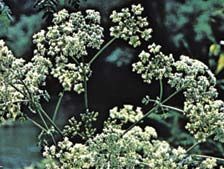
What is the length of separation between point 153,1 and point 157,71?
6.10 feet

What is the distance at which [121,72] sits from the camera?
9.71 ft

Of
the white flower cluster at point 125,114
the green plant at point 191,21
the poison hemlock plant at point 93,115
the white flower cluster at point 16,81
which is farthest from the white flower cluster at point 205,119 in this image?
the green plant at point 191,21

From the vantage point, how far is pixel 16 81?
3.70 ft

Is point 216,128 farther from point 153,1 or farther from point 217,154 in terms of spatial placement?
point 153,1

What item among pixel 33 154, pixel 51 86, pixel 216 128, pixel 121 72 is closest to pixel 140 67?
pixel 216 128

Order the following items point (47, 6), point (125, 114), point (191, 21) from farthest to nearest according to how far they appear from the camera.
→ point (191, 21), point (125, 114), point (47, 6)

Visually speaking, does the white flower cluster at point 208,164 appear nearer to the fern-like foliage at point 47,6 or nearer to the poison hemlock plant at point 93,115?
the poison hemlock plant at point 93,115

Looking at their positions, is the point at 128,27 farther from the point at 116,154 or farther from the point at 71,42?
the point at 116,154

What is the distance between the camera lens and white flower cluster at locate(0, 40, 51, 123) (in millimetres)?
1104

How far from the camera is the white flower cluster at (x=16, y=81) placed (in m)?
1.10

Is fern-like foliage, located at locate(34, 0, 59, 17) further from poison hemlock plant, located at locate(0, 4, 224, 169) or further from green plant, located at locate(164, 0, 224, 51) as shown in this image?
green plant, located at locate(164, 0, 224, 51)

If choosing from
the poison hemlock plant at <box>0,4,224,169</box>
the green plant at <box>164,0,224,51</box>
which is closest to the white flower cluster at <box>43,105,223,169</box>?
the poison hemlock plant at <box>0,4,224,169</box>

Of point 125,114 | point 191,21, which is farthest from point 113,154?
point 191,21

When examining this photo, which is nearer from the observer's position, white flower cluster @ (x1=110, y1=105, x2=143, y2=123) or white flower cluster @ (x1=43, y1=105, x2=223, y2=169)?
white flower cluster @ (x1=43, y1=105, x2=223, y2=169)
